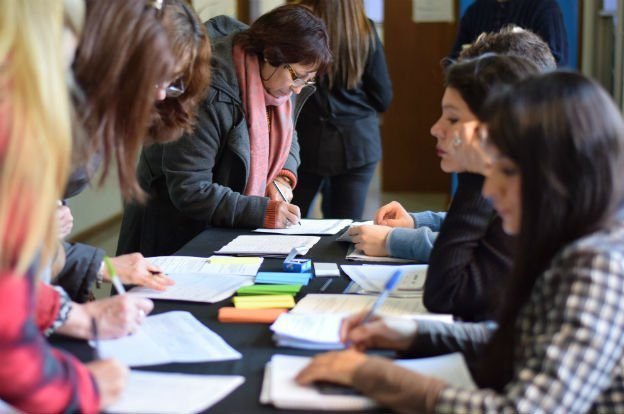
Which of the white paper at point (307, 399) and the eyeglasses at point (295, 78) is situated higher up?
the eyeglasses at point (295, 78)

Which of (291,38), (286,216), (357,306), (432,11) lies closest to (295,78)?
(291,38)

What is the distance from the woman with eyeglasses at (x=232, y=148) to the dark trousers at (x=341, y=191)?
96cm

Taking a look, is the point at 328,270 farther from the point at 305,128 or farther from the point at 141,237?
the point at 305,128

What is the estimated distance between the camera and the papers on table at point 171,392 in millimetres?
1197

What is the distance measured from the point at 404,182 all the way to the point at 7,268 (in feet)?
19.1

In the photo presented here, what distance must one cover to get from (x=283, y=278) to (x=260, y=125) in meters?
0.90

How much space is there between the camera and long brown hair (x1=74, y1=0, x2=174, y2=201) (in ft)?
4.44

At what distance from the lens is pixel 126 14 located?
1.41 m

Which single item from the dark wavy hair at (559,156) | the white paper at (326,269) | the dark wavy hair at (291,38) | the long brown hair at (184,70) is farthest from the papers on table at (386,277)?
the dark wavy hair at (291,38)

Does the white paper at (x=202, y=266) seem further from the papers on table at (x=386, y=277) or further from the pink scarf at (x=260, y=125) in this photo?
the pink scarf at (x=260, y=125)

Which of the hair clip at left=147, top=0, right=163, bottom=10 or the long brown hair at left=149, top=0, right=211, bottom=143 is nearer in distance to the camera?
the hair clip at left=147, top=0, right=163, bottom=10

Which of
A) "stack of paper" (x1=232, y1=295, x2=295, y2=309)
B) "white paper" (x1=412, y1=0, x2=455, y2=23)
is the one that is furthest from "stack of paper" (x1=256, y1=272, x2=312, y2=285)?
"white paper" (x1=412, y1=0, x2=455, y2=23)

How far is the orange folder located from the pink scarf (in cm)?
110

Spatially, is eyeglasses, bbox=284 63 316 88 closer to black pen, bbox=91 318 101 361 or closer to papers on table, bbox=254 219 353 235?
papers on table, bbox=254 219 353 235
